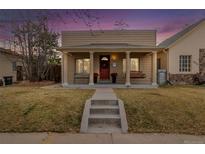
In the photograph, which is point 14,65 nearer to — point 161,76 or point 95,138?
point 161,76

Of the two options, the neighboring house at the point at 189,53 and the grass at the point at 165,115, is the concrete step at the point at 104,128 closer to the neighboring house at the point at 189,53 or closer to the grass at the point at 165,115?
the grass at the point at 165,115

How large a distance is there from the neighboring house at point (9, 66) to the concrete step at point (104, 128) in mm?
15976

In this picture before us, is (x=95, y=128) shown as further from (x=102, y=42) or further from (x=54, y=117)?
(x=102, y=42)

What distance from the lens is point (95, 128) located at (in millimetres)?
6336

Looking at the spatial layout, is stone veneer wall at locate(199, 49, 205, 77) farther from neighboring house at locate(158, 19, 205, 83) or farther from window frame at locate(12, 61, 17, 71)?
window frame at locate(12, 61, 17, 71)

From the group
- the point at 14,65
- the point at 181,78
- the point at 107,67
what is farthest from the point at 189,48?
the point at 14,65

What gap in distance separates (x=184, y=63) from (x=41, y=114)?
13.3m

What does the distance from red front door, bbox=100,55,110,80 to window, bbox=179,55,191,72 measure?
5832 millimetres

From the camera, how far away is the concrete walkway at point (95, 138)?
17.4 feet

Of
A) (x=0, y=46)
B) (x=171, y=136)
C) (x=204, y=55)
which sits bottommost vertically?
(x=171, y=136)

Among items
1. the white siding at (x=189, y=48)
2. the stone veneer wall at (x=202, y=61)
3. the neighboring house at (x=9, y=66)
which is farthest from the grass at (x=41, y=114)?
the neighboring house at (x=9, y=66)

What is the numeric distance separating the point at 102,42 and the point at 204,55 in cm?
817
